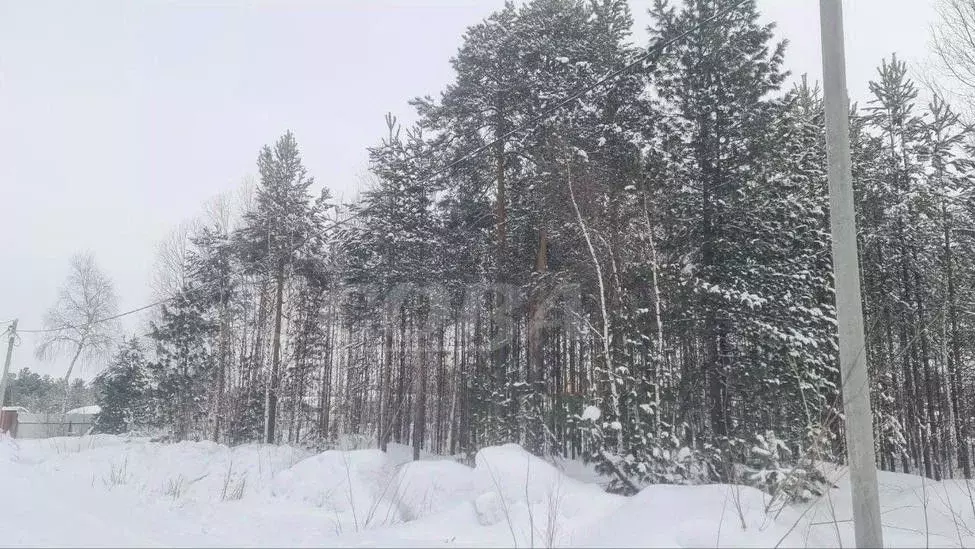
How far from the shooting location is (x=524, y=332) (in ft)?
56.1

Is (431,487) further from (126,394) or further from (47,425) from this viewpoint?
(47,425)

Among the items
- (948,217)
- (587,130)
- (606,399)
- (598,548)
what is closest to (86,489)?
(598,548)

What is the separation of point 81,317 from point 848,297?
43217 mm

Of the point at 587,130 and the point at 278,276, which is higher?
the point at 587,130

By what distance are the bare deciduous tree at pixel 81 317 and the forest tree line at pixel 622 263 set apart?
16630 millimetres

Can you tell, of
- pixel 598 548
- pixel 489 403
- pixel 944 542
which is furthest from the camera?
pixel 489 403

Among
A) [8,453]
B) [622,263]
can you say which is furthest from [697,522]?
[8,453]

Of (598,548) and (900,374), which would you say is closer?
(598,548)

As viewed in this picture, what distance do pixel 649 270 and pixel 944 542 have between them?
7740 millimetres

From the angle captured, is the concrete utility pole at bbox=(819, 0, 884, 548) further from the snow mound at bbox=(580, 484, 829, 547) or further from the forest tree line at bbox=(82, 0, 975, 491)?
the forest tree line at bbox=(82, 0, 975, 491)

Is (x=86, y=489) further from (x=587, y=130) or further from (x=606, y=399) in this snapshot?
(x=587, y=130)

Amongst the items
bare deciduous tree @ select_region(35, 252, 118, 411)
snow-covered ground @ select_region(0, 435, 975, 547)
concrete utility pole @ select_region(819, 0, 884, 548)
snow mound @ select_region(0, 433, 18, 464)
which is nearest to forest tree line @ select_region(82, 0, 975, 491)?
snow-covered ground @ select_region(0, 435, 975, 547)

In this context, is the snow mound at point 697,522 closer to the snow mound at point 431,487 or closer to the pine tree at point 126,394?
the snow mound at point 431,487

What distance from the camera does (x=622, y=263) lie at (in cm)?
1363
